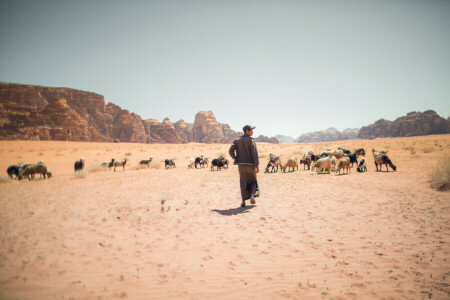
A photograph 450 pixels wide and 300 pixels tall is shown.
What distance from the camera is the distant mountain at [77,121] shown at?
7394 centimetres

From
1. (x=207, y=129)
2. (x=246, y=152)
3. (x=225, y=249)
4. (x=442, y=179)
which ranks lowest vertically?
(x=225, y=249)

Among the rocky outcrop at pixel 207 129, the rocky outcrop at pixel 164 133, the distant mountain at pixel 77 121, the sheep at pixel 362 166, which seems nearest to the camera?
the sheep at pixel 362 166

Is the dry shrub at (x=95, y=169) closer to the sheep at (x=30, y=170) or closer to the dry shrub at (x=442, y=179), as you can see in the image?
the sheep at (x=30, y=170)

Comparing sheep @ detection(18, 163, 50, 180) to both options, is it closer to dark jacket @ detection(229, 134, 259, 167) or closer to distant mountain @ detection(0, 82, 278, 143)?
dark jacket @ detection(229, 134, 259, 167)

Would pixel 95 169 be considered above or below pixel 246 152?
below

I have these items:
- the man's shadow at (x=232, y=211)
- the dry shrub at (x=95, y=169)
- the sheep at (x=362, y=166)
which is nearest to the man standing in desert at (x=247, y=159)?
the man's shadow at (x=232, y=211)

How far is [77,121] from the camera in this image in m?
79.8

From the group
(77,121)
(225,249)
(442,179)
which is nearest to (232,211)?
(225,249)

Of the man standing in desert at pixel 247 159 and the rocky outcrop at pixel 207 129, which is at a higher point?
the rocky outcrop at pixel 207 129

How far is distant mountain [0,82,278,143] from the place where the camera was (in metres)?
73.9

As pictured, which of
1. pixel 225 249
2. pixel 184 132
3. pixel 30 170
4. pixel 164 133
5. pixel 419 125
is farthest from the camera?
pixel 184 132

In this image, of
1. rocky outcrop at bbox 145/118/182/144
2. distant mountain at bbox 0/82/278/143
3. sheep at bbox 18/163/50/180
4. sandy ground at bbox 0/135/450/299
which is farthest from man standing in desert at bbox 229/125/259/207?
rocky outcrop at bbox 145/118/182/144

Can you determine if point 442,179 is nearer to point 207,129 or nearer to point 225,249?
point 225,249

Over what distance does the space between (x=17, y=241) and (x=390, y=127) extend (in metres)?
192
